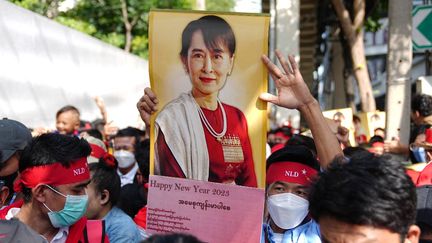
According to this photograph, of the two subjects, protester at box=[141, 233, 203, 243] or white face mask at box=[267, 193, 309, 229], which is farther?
white face mask at box=[267, 193, 309, 229]

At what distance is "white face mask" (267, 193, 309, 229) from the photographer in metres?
3.74

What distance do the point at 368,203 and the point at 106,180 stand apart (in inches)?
105

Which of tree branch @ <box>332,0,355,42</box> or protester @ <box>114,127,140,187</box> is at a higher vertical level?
tree branch @ <box>332,0,355,42</box>

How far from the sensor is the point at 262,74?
11.1 feet

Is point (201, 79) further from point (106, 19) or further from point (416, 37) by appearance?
point (106, 19)

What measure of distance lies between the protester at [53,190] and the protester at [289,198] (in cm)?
84

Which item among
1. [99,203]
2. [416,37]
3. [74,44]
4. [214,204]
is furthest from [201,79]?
[74,44]

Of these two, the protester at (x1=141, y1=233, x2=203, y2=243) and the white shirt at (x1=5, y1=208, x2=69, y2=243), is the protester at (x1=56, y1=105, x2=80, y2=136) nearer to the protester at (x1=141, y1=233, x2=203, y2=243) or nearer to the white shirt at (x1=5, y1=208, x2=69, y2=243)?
the white shirt at (x1=5, y1=208, x2=69, y2=243)

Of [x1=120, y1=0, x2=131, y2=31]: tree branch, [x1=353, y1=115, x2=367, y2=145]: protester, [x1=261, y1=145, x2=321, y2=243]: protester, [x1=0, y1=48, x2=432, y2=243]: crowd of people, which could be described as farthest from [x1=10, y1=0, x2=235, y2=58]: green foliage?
[x1=261, y1=145, x2=321, y2=243]: protester

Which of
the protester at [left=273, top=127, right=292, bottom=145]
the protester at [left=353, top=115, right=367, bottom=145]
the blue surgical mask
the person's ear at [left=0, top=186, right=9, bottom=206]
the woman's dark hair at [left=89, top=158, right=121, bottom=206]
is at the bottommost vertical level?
the protester at [left=353, top=115, right=367, bottom=145]

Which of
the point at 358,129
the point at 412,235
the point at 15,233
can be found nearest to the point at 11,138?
the point at 15,233

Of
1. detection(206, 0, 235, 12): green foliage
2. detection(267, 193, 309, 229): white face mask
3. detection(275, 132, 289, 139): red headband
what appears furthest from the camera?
detection(206, 0, 235, 12): green foliage

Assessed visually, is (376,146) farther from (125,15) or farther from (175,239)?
(125,15)

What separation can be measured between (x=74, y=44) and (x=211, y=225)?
8.26m
